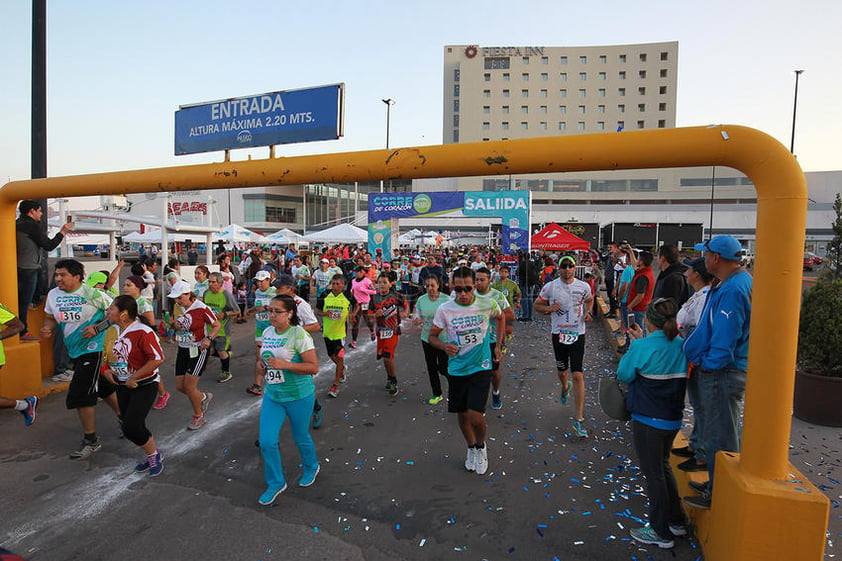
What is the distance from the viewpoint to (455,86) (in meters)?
88.2

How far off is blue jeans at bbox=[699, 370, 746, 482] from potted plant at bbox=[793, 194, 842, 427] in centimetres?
292

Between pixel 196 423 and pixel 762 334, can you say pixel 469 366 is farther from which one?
pixel 196 423

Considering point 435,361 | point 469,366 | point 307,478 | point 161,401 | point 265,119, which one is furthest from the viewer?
point 435,361

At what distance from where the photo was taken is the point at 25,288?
22.4 feet

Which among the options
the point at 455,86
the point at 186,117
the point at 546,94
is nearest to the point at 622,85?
the point at 546,94

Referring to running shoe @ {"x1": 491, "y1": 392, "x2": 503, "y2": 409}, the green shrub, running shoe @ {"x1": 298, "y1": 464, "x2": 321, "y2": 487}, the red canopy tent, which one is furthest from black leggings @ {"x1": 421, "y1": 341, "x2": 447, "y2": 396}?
the red canopy tent

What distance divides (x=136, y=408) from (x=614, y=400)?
410 centimetres

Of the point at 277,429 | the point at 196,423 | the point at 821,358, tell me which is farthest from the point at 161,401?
the point at 821,358

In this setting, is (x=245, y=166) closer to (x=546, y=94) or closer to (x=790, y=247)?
(x=790, y=247)

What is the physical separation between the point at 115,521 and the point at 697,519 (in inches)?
173

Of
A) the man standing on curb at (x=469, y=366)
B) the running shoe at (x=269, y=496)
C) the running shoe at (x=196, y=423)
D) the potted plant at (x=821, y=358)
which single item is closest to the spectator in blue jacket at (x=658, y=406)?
the man standing on curb at (x=469, y=366)

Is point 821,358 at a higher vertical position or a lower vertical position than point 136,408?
higher

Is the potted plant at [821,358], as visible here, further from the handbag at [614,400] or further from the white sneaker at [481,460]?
the white sneaker at [481,460]

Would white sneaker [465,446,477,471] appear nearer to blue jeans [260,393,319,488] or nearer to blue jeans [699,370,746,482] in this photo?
blue jeans [260,393,319,488]
